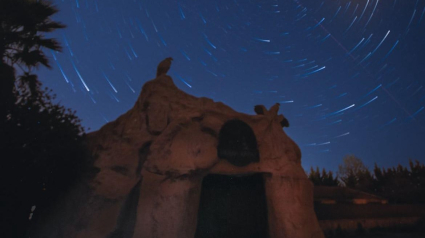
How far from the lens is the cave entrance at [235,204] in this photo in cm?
945

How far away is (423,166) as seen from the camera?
1278 inches

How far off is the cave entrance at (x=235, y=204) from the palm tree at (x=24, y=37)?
24.0 ft

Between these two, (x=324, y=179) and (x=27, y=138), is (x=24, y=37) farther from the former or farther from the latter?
(x=324, y=179)

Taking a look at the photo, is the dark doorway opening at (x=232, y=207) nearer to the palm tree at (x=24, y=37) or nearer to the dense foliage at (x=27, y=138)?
the dense foliage at (x=27, y=138)

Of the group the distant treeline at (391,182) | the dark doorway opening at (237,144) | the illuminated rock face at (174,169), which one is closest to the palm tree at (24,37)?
the illuminated rock face at (174,169)

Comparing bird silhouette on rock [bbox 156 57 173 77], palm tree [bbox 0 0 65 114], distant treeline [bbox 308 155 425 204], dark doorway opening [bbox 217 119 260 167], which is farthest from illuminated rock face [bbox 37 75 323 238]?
distant treeline [bbox 308 155 425 204]

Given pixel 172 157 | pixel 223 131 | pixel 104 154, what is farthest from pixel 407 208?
pixel 104 154

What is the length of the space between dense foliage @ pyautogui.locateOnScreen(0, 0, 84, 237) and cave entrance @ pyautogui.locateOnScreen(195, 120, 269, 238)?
4836 mm

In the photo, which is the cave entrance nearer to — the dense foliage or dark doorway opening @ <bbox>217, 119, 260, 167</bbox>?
dark doorway opening @ <bbox>217, 119, 260, 167</bbox>

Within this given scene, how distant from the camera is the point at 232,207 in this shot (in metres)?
10.1

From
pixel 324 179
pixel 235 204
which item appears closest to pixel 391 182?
pixel 324 179

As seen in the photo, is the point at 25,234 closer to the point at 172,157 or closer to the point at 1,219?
the point at 1,219

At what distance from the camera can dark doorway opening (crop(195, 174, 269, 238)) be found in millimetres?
9797

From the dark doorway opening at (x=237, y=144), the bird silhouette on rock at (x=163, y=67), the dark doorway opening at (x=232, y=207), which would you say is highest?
the bird silhouette on rock at (x=163, y=67)
